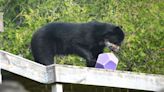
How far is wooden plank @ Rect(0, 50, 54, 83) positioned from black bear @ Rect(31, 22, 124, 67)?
2.48 metres

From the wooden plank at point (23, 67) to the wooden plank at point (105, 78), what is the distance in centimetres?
14

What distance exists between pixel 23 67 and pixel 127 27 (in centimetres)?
644

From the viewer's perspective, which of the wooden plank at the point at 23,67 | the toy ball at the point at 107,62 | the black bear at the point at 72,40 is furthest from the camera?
the black bear at the point at 72,40

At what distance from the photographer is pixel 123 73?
18.6 feet

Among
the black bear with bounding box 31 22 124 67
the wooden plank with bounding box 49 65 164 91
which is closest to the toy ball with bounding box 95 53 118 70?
the wooden plank with bounding box 49 65 164 91

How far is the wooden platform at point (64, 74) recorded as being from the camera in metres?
4.78

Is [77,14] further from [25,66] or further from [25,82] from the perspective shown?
[25,66]

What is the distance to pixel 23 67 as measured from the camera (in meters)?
4.80

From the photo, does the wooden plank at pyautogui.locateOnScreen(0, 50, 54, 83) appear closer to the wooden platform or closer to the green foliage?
the wooden platform

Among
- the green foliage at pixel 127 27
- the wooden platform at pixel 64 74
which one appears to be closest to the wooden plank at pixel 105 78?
the wooden platform at pixel 64 74

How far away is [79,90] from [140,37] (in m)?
4.91

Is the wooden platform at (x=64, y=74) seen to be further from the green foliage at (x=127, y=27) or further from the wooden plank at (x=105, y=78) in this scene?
the green foliage at (x=127, y=27)

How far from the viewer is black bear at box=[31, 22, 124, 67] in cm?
746

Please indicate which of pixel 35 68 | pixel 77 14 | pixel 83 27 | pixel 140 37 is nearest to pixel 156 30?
pixel 140 37
